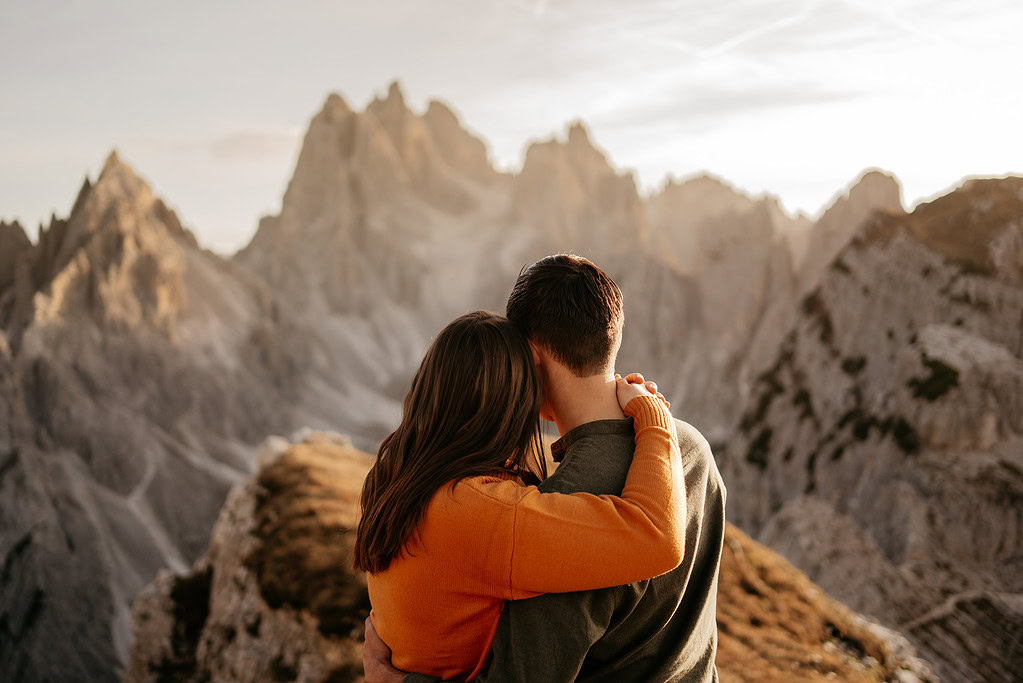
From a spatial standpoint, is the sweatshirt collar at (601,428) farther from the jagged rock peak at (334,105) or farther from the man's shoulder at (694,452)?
the jagged rock peak at (334,105)

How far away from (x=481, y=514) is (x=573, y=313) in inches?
50.7

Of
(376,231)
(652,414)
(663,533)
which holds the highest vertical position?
(376,231)

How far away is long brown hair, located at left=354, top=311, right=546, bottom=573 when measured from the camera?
3.71m

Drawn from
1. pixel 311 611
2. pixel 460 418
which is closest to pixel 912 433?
pixel 311 611

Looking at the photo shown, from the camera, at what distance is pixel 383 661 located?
13.6 ft

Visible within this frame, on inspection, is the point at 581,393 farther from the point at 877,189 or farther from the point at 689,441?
the point at 877,189

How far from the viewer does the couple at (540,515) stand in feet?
11.1

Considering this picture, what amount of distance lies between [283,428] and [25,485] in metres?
47.0

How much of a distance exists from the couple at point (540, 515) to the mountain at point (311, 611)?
7.62m

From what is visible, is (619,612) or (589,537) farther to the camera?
(619,612)

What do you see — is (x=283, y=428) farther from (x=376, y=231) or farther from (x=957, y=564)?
(x=957, y=564)

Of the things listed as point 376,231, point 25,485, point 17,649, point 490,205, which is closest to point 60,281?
point 25,485

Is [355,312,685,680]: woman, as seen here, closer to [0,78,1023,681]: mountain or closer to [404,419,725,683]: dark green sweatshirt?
[404,419,725,683]: dark green sweatshirt

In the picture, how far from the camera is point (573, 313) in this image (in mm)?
3879
